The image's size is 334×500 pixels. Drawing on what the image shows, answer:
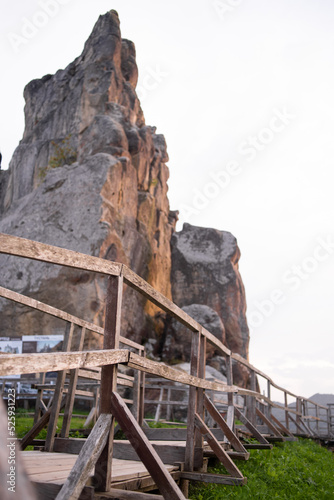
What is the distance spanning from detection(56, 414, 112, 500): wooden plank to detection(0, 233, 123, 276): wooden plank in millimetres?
1051

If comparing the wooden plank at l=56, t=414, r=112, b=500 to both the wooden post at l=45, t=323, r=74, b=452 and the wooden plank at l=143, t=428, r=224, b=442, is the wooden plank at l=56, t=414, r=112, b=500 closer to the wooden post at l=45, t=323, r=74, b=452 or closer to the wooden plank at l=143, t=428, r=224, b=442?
the wooden post at l=45, t=323, r=74, b=452

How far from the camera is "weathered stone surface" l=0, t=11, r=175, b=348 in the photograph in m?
21.7

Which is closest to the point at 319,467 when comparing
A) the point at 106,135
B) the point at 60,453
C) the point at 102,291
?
the point at 60,453

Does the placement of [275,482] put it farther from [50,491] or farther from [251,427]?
[50,491]

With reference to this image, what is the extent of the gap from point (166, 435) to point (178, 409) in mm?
14144

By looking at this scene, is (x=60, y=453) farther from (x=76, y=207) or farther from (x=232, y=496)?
(x=76, y=207)

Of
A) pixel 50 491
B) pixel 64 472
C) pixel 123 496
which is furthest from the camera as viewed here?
pixel 64 472

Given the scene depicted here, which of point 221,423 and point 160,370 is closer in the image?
point 160,370

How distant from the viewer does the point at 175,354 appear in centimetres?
2648

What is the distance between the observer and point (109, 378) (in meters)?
3.21

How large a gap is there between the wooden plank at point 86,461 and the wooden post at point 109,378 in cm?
9

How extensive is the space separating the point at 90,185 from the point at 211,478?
20.8 meters

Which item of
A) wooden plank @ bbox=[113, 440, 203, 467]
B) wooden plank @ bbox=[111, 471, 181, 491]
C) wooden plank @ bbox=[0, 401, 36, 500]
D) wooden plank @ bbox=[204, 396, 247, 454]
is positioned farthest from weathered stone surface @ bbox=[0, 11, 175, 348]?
wooden plank @ bbox=[0, 401, 36, 500]

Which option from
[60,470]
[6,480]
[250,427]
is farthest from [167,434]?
[6,480]
